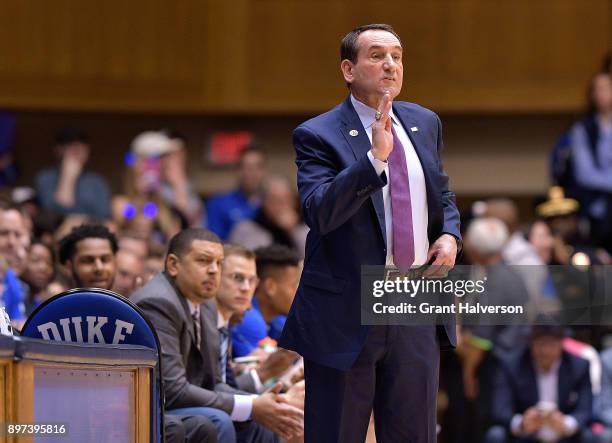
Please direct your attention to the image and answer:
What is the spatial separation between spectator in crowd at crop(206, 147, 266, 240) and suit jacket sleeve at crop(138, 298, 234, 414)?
420 centimetres

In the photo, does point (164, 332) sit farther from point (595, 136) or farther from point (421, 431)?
point (595, 136)

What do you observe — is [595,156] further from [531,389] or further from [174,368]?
[174,368]

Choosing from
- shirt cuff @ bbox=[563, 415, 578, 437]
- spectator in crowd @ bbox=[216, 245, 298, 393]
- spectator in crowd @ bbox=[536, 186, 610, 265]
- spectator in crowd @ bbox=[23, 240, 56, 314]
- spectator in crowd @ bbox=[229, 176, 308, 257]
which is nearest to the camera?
spectator in crowd @ bbox=[216, 245, 298, 393]

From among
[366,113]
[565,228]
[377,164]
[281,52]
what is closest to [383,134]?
[377,164]

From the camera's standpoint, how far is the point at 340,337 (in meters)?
4.02

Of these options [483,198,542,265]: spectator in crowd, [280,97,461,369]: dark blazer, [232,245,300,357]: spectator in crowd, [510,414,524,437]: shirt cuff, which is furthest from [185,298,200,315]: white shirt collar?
[483,198,542,265]: spectator in crowd

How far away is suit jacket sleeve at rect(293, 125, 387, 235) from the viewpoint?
12.6 ft

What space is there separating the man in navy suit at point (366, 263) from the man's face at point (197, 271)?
1.55 meters

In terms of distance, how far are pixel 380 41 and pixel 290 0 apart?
6.98 meters

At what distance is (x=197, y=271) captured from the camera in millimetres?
5684

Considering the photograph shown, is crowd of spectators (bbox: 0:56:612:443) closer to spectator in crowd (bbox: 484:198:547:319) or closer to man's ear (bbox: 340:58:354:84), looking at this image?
spectator in crowd (bbox: 484:198:547:319)

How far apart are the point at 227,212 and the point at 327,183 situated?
581cm

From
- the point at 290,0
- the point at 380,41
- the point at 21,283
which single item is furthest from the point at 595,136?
the point at 380,41

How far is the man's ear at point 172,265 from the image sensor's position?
5.75 meters
